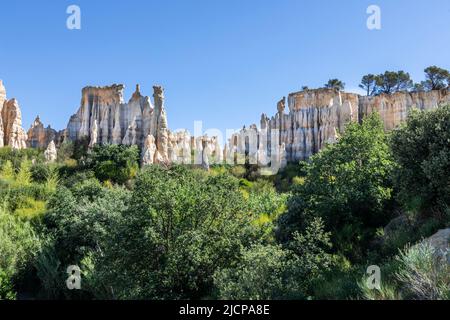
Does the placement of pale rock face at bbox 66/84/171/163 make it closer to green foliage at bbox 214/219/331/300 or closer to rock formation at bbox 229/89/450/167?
rock formation at bbox 229/89/450/167

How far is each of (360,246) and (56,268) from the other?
635 inches

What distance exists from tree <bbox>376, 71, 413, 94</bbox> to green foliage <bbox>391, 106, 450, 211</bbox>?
51.3m

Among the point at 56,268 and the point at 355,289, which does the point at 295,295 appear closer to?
the point at 355,289

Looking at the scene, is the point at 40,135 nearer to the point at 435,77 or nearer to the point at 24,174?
the point at 24,174

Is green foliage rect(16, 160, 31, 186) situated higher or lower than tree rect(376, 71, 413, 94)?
lower

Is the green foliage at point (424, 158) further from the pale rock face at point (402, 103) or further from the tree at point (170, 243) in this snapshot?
the pale rock face at point (402, 103)

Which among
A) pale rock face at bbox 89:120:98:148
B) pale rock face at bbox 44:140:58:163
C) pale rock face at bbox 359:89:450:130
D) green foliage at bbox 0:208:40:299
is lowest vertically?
green foliage at bbox 0:208:40:299

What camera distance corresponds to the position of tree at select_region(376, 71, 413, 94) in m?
62.6

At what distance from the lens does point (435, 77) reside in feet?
195

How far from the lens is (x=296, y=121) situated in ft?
197

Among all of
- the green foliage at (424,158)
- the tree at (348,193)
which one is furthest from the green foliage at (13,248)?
the green foliage at (424,158)

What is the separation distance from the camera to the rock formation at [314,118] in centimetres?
5325

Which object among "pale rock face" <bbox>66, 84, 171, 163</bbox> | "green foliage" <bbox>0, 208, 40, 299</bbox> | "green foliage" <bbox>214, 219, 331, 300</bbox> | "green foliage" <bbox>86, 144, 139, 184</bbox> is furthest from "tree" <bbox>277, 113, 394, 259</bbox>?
"pale rock face" <bbox>66, 84, 171, 163</bbox>

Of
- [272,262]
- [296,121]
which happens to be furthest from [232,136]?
[272,262]
